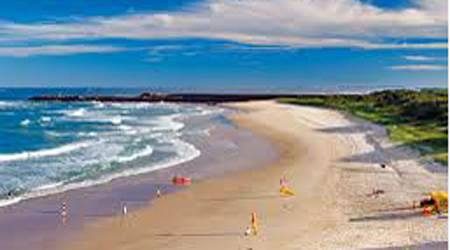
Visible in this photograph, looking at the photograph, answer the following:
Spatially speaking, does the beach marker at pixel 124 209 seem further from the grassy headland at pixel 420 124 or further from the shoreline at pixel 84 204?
the grassy headland at pixel 420 124

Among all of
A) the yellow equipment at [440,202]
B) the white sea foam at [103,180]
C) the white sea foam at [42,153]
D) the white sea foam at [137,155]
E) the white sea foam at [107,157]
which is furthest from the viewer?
the white sea foam at [42,153]

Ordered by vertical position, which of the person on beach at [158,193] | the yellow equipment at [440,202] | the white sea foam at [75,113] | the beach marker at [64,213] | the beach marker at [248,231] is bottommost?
the white sea foam at [75,113]

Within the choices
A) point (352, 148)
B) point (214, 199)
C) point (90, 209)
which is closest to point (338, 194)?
point (214, 199)

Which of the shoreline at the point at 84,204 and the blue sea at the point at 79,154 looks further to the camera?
the blue sea at the point at 79,154

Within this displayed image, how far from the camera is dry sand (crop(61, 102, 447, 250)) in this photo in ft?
70.8

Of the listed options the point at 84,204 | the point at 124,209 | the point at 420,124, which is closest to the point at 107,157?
the point at 84,204

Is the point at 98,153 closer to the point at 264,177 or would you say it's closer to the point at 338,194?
the point at 264,177

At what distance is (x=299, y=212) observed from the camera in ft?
84.6

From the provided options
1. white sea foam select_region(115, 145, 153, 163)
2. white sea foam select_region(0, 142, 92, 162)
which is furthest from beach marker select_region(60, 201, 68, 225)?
white sea foam select_region(0, 142, 92, 162)

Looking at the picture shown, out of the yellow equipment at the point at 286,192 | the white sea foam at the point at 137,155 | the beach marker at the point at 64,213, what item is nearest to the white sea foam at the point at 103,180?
the white sea foam at the point at 137,155

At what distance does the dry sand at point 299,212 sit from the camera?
21594 mm

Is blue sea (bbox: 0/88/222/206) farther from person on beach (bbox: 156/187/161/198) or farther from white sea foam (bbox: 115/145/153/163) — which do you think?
person on beach (bbox: 156/187/161/198)

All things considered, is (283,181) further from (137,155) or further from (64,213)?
(137,155)

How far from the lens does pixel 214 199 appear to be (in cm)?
2861
